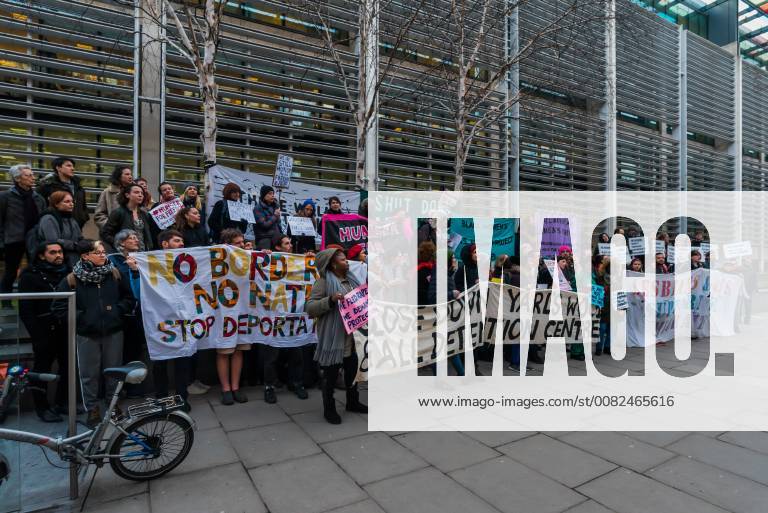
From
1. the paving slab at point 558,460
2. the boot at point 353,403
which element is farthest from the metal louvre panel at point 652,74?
the boot at point 353,403

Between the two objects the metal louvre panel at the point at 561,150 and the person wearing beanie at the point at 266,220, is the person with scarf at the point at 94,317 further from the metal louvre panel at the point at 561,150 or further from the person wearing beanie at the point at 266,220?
the metal louvre panel at the point at 561,150

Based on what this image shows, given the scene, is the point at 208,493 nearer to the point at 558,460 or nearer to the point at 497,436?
the point at 497,436

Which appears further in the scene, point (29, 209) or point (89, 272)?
point (29, 209)

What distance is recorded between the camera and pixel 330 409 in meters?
4.71

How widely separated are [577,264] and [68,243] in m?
7.70

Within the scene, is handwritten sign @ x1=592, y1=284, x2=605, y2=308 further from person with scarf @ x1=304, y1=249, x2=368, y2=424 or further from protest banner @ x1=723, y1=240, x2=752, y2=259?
protest banner @ x1=723, y1=240, x2=752, y2=259

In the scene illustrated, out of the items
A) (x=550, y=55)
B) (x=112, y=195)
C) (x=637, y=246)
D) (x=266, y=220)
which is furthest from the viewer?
(x=550, y=55)

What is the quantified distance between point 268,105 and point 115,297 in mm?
8222

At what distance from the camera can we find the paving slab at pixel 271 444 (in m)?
3.86

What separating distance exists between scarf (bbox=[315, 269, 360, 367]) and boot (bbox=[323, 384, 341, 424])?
0.31 metres

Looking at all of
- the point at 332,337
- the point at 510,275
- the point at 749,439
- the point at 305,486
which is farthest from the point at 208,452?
the point at 510,275

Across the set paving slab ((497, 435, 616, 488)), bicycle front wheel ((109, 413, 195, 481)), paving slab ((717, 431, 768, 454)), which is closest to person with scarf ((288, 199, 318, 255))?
bicycle front wheel ((109, 413, 195, 481))

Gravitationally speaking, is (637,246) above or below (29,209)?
below

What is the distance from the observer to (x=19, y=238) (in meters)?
5.52
